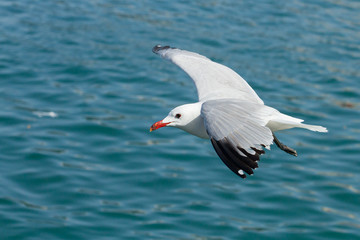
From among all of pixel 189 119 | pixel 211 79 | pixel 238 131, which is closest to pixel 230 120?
pixel 238 131

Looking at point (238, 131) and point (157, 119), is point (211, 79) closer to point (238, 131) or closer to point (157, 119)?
point (238, 131)

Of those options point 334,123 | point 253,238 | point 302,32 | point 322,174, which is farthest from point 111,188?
point 302,32

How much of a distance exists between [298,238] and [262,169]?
1527 mm

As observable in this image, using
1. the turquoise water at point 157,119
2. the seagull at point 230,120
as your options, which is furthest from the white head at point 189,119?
the turquoise water at point 157,119

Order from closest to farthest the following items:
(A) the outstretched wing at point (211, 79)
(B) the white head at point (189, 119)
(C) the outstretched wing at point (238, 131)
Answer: (C) the outstretched wing at point (238, 131)
(B) the white head at point (189, 119)
(A) the outstretched wing at point (211, 79)

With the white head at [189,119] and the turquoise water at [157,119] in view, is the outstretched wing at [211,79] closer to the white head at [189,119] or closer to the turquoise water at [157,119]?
the white head at [189,119]

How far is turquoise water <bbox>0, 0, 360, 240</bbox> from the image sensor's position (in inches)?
413

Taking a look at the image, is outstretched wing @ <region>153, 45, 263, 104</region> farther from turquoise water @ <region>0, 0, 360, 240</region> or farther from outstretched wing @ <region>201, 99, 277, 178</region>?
turquoise water @ <region>0, 0, 360, 240</region>

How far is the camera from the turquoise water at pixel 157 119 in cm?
1049

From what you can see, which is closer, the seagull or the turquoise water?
the seagull

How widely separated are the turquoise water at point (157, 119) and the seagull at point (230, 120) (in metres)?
2.64

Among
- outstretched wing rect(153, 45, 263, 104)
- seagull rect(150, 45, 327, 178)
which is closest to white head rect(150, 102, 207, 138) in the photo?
seagull rect(150, 45, 327, 178)

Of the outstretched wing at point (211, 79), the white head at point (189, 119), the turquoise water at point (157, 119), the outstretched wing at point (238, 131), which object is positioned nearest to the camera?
the outstretched wing at point (238, 131)

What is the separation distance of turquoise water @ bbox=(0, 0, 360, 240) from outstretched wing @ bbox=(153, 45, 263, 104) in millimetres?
2396
